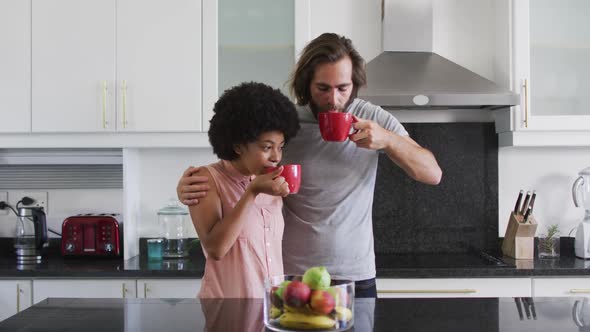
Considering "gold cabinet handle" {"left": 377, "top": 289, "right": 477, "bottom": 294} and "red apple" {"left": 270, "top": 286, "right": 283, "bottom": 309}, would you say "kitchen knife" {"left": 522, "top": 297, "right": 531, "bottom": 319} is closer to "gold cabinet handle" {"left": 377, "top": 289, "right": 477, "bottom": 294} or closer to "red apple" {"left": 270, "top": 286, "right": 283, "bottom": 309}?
"red apple" {"left": 270, "top": 286, "right": 283, "bottom": 309}

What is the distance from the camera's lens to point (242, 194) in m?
1.59

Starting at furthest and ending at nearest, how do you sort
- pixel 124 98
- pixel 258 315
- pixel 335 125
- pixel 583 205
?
pixel 583 205
pixel 124 98
pixel 335 125
pixel 258 315

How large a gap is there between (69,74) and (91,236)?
0.75m

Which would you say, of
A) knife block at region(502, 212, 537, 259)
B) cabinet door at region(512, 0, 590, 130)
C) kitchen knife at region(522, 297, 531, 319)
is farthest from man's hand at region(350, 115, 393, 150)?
knife block at region(502, 212, 537, 259)

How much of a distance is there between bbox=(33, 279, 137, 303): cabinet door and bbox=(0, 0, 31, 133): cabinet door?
2.31 ft

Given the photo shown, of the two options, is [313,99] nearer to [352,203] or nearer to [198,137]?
[352,203]

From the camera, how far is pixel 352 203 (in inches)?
75.4

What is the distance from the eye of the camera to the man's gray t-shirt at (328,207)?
6.23 ft

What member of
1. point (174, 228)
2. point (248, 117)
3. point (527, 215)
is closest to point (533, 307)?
point (248, 117)

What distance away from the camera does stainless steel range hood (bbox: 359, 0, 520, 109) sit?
110 inches

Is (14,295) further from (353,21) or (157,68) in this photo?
(353,21)

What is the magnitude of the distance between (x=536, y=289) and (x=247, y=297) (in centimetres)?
162

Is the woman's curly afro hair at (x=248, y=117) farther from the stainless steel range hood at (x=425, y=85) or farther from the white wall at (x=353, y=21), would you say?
the white wall at (x=353, y=21)

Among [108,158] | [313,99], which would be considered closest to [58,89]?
[108,158]
